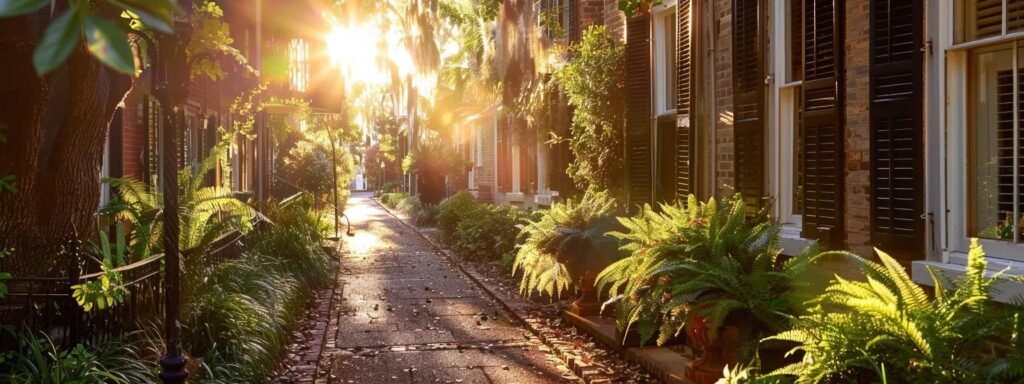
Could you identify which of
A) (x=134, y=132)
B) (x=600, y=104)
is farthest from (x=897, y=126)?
(x=134, y=132)

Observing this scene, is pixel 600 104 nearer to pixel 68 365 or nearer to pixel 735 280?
pixel 735 280

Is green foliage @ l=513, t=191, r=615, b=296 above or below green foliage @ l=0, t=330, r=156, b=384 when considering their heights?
above

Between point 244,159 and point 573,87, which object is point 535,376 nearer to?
point 573,87

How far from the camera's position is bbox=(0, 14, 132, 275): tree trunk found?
552 centimetres

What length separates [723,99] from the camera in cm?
825

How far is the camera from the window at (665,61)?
1003 cm

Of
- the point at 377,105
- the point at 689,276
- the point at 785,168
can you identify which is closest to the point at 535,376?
the point at 689,276

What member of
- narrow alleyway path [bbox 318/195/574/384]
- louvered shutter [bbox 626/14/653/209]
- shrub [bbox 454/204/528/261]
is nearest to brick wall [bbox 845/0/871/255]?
narrow alleyway path [bbox 318/195/574/384]

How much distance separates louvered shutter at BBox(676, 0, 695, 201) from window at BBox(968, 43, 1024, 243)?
3706 millimetres

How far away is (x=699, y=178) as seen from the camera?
869 centimetres

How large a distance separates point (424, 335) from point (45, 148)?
3.96 metres

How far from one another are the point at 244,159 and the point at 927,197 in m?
16.8

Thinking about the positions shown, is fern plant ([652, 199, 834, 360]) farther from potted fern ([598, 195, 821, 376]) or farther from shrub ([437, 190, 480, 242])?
shrub ([437, 190, 480, 242])

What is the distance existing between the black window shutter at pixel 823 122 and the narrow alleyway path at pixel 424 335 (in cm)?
221
